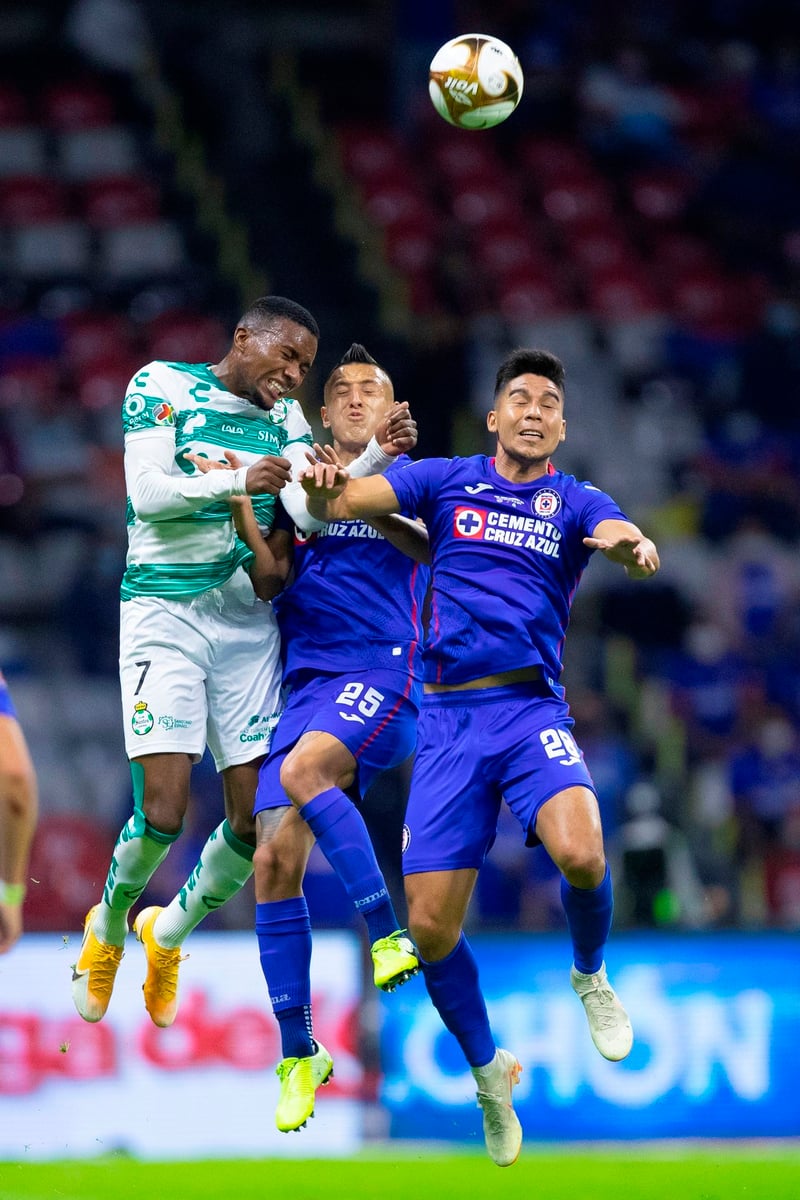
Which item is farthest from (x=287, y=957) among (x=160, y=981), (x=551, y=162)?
(x=551, y=162)

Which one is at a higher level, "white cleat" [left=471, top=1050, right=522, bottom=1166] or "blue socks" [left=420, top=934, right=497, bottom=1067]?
"blue socks" [left=420, top=934, right=497, bottom=1067]

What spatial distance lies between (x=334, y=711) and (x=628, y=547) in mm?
1367

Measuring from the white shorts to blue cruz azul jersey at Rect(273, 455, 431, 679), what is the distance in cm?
16

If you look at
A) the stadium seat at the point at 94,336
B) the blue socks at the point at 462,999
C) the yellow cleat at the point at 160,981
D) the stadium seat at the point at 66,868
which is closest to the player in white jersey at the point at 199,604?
the yellow cleat at the point at 160,981

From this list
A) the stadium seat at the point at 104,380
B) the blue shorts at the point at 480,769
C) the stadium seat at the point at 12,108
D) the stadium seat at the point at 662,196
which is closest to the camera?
the blue shorts at the point at 480,769

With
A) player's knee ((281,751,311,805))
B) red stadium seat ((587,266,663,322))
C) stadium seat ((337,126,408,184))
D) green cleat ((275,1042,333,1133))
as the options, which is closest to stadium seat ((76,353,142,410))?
stadium seat ((337,126,408,184))

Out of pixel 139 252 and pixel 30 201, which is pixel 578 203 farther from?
pixel 30 201

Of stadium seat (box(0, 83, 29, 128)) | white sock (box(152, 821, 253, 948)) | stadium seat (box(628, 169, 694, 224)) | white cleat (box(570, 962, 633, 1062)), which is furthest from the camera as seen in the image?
stadium seat (box(628, 169, 694, 224))

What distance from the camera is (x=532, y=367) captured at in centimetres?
677

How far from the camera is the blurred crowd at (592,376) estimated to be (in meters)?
12.3

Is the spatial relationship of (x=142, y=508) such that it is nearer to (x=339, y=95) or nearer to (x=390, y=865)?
(x=390, y=865)

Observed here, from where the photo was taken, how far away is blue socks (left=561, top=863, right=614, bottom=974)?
6438 millimetres

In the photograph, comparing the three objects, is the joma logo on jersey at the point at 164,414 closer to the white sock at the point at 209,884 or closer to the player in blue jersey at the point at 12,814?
the white sock at the point at 209,884

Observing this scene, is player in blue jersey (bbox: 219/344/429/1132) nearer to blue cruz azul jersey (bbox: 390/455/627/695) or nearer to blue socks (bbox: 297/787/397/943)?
blue socks (bbox: 297/787/397/943)
